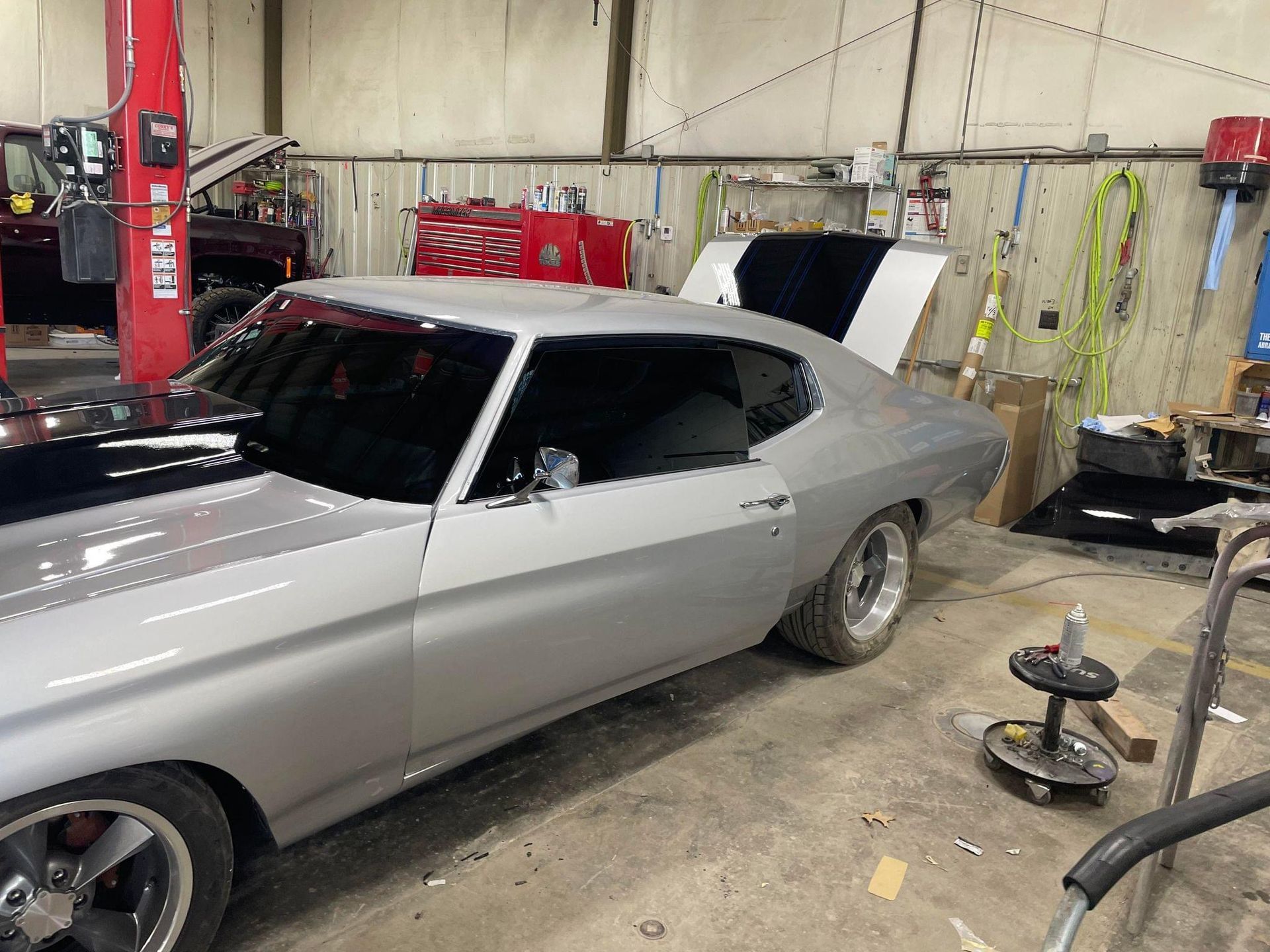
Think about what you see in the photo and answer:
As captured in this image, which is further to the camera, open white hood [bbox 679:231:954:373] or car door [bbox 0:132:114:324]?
car door [bbox 0:132:114:324]

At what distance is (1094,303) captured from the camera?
6.47 m

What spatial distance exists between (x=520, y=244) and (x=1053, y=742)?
20.1 feet

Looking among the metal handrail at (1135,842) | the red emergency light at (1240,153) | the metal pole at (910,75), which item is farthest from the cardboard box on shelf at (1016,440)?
the metal handrail at (1135,842)

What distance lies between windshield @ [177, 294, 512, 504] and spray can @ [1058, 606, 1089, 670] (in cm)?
187

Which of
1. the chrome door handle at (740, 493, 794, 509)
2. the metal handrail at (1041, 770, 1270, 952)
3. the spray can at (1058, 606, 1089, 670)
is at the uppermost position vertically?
the chrome door handle at (740, 493, 794, 509)

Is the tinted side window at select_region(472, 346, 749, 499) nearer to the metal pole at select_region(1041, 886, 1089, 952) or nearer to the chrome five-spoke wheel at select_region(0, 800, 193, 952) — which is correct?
the chrome five-spoke wheel at select_region(0, 800, 193, 952)

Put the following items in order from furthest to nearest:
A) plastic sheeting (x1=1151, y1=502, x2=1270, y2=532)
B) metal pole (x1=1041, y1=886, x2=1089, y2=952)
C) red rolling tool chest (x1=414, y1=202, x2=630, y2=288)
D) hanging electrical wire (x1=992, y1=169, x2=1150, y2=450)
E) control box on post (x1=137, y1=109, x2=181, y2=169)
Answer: red rolling tool chest (x1=414, y1=202, x2=630, y2=288) → hanging electrical wire (x1=992, y1=169, x2=1150, y2=450) → control box on post (x1=137, y1=109, x2=181, y2=169) → plastic sheeting (x1=1151, y1=502, x2=1270, y2=532) → metal pole (x1=1041, y1=886, x2=1089, y2=952)

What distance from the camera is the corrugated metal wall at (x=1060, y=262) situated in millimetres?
6008

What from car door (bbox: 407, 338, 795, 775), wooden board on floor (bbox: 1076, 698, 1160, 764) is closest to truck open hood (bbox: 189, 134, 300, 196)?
car door (bbox: 407, 338, 795, 775)

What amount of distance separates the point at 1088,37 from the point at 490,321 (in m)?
5.96

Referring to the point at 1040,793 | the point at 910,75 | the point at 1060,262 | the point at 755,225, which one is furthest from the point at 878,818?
the point at 910,75

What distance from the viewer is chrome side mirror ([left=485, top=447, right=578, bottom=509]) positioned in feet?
7.17

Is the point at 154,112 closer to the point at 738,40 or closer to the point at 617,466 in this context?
the point at 617,466

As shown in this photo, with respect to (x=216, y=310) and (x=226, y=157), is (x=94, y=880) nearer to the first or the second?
(x=226, y=157)
